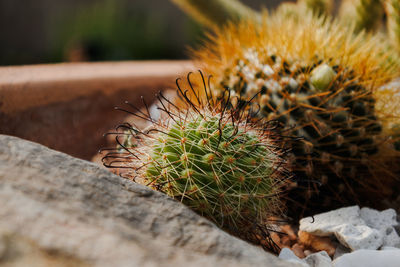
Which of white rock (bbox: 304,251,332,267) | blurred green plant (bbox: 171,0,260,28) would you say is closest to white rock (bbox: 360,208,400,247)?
white rock (bbox: 304,251,332,267)

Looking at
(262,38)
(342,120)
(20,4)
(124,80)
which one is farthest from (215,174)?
(20,4)

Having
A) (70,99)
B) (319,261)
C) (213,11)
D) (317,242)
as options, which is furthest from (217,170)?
(213,11)

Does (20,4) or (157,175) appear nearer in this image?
(157,175)

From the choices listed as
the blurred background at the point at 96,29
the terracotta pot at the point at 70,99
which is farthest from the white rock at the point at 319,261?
the blurred background at the point at 96,29

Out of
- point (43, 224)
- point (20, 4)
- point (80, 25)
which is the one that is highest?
point (20, 4)

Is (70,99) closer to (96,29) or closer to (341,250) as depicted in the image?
(341,250)

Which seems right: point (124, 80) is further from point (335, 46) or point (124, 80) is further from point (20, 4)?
point (20, 4)
